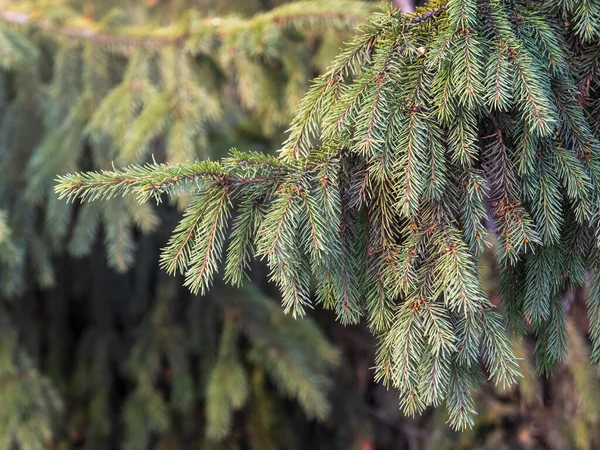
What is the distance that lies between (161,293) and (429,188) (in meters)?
1.78

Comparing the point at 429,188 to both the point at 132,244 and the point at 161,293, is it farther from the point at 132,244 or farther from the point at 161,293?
the point at 161,293

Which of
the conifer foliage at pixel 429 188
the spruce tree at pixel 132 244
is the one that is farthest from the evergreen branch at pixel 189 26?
the conifer foliage at pixel 429 188

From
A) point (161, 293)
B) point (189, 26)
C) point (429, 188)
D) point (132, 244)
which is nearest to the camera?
point (429, 188)

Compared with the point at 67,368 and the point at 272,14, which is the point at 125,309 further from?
the point at 272,14

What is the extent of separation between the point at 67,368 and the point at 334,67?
2.25m

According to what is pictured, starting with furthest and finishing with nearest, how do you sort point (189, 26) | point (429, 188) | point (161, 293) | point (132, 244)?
point (161, 293) → point (132, 244) → point (189, 26) → point (429, 188)

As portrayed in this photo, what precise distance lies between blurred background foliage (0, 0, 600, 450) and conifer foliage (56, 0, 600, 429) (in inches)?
31.3

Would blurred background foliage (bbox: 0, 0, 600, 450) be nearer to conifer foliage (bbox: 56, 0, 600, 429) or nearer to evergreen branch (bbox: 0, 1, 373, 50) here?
evergreen branch (bbox: 0, 1, 373, 50)

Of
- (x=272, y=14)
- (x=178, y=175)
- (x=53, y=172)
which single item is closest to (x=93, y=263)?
(x=53, y=172)

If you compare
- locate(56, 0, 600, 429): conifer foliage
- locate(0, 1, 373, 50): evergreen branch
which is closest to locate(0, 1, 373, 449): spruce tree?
locate(0, 1, 373, 50): evergreen branch

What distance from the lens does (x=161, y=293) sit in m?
2.41

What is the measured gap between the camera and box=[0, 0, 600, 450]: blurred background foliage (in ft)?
5.87

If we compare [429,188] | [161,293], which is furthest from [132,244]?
[429,188]

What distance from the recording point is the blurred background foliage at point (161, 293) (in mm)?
1789
